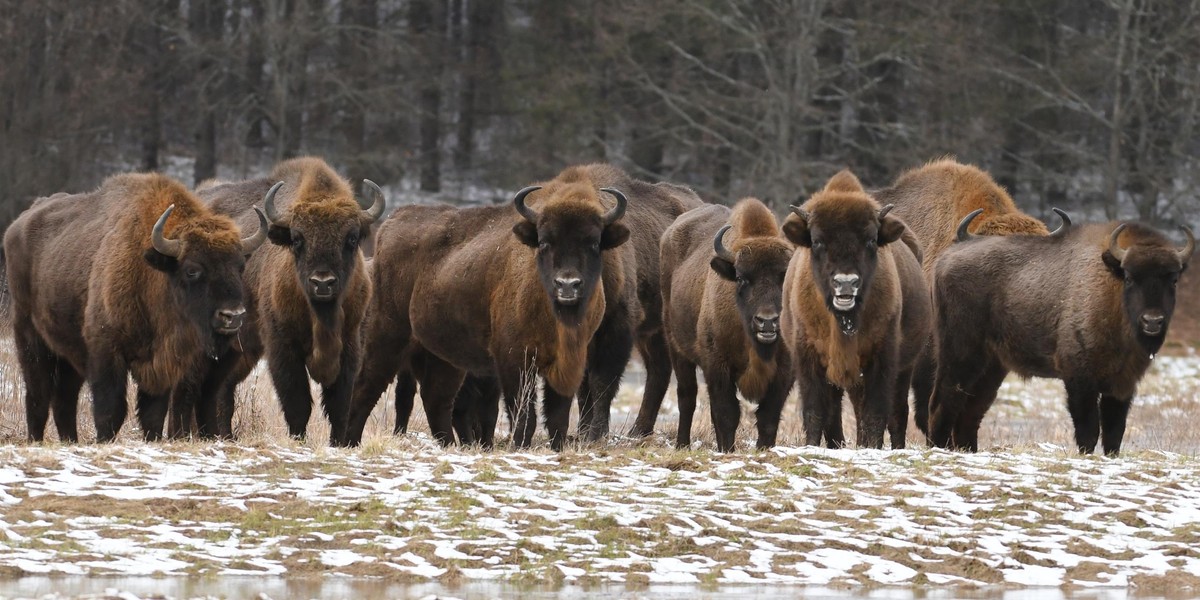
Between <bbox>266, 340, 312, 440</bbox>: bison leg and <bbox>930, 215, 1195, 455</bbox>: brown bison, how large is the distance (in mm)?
5673

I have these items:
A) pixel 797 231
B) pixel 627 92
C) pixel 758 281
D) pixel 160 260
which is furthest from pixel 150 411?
pixel 627 92

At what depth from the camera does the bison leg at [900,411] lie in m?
14.9

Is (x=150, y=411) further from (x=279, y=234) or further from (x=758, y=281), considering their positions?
(x=758, y=281)

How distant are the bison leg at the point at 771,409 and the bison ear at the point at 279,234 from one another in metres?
4.03

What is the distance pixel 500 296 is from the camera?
14.5 meters

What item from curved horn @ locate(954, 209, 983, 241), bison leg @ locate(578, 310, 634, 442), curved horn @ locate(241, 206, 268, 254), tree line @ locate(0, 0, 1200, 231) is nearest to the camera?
curved horn @ locate(241, 206, 268, 254)

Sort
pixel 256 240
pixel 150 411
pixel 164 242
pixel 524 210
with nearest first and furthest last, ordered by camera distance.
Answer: pixel 164 242
pixel 150 411
pixel 256 240
pixel 524 210

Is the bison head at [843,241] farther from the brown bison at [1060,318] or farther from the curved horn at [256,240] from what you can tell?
the curved horn at [256,240]

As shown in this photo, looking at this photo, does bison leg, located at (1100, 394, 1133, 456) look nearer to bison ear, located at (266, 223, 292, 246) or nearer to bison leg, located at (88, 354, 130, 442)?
bison ear, located at (266, 223, 292, 246)

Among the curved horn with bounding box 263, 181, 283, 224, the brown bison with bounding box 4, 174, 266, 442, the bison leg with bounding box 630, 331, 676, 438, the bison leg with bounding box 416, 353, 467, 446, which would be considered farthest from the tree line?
the curved horn with bounding box 263, 181, 283, 224

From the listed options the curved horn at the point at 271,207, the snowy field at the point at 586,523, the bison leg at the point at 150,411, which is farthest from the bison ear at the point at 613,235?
the bison leg at the point at 150,411

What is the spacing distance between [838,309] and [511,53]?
31441 millimetres

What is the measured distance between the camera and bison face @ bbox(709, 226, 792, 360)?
44.7 ft

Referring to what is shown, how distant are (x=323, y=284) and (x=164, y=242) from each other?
1.24m
